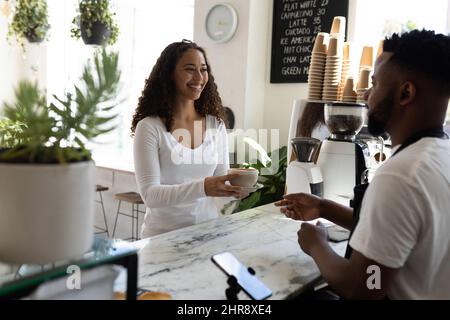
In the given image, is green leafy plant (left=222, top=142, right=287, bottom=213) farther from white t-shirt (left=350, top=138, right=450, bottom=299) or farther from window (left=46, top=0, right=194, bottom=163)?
white t-shirt (left=350, top=138, right=450, bottom=299)

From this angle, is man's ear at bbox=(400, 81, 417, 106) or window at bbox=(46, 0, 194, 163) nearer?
man's ear at bbox=(400, 81, 417, 106)

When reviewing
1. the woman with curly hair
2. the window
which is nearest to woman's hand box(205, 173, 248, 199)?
the woman with curly hair

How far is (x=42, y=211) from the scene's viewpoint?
2.14ft

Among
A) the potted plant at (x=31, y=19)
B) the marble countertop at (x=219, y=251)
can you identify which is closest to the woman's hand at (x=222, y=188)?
the marble countertop at (x=219, y=251)

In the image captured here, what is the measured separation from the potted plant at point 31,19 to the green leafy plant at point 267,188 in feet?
7.01

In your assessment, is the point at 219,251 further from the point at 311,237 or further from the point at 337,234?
the point at 337,234

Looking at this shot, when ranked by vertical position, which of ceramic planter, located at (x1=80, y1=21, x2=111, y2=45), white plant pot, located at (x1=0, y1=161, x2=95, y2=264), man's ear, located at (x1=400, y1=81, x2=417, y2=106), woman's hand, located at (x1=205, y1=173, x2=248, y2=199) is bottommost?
woman's hand, located at (x1=205, y1=173, x2=248, y2=199)

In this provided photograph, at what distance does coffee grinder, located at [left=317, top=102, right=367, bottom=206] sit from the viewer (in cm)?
203

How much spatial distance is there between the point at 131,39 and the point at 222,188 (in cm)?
353

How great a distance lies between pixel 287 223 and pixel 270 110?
1813mm

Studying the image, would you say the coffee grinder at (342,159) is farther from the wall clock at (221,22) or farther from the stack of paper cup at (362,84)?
the wall clock at (221,22)

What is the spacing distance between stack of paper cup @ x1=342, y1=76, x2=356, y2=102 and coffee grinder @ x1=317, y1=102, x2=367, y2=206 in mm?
199

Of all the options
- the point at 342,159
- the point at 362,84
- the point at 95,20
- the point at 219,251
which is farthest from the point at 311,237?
the point at 95,20

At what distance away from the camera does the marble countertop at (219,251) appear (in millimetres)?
1183
